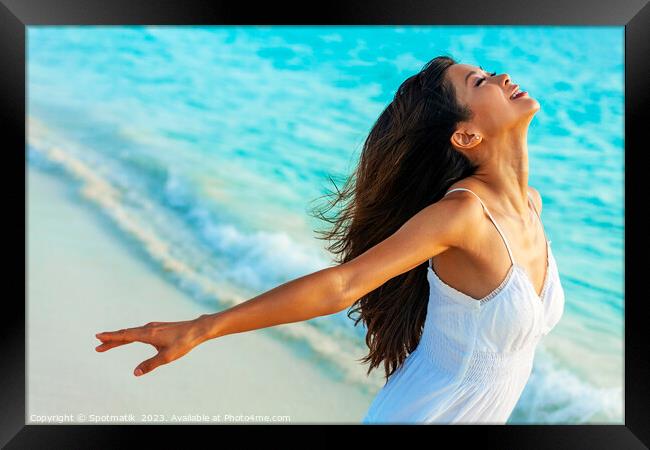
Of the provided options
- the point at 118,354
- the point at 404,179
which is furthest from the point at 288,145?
the point at 404,179

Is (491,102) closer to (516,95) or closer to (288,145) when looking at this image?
(516,95)

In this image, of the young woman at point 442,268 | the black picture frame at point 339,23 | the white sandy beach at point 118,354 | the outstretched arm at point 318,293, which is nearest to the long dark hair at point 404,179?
the young woman at point 442,268

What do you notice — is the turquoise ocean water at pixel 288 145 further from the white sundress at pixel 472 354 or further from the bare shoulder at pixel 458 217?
the bare shoulder at pixel 458 217

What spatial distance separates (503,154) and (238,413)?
2454 mm

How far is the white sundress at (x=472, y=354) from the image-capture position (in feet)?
6.75

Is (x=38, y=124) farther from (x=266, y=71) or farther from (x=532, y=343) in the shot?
(x=532, y=343)

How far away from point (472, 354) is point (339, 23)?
1.54m

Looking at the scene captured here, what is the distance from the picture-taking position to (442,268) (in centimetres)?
216

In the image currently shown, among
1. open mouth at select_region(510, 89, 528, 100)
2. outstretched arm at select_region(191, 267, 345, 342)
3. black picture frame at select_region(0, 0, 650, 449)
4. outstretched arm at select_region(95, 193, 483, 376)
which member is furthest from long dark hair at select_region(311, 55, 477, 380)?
black picture frame at select_region(0, 0, 650, 449)

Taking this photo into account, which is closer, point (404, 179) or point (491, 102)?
point (491, 102)

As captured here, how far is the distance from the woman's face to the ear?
0.02 m

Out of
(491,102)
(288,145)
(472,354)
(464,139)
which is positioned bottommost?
(472,354)

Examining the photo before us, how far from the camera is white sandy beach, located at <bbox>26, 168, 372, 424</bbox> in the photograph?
4109mm

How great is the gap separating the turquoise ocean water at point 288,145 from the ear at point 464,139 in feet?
7.23
